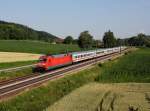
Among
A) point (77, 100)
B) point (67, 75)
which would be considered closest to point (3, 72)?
point (67, 75)

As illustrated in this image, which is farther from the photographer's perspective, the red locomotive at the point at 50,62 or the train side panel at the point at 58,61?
the train side panel at the point at 58,61

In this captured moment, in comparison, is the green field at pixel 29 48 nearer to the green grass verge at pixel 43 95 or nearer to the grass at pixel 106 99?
the green grass verge at pixel 43 95

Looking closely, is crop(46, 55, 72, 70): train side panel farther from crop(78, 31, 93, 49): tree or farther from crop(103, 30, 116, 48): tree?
crop(103, 30, 116, 48): tree

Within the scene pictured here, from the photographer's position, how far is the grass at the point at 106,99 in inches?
1118

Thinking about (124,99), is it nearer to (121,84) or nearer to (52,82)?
(52,82)

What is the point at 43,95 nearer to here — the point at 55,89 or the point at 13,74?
the point at 55,89

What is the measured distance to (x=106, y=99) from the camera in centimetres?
3303

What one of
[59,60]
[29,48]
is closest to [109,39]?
[29,48]

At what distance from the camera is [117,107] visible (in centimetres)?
2858

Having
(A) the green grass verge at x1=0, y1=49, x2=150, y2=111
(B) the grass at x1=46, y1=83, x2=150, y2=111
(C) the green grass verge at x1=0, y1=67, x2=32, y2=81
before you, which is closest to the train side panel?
(C) the green grass verge at x1=0, y1=67, x2=32, y2=81

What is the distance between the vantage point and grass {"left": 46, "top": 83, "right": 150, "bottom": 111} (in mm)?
28406

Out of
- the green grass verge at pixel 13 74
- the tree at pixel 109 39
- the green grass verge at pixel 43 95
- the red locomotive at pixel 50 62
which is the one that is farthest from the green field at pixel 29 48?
the green grass verge at pixel 43 95

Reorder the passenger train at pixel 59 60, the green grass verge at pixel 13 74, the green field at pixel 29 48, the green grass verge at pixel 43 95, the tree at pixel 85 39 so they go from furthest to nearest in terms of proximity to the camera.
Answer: the tree at pixel 85 39 < the green field at pixel 29 48 < the passenger train at pixel 59 60 < the green grass verge at pixel 13 74 < the green grass verge at pixel 43 95

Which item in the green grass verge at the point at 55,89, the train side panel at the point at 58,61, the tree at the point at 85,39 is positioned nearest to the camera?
the green grass verge at the point at 55,89
